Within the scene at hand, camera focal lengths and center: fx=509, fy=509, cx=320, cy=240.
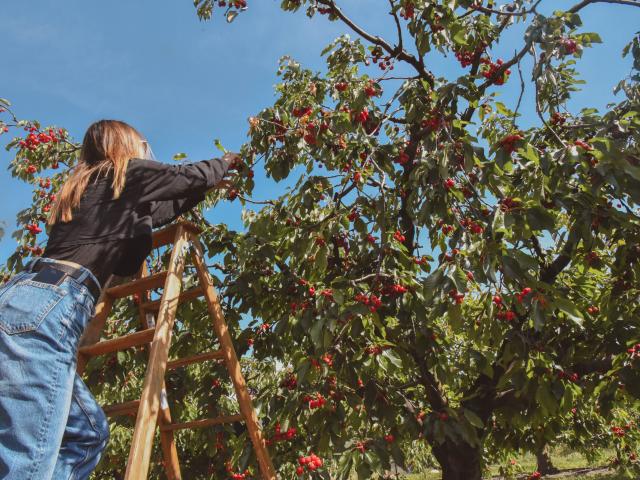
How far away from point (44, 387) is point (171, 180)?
827 millimetres

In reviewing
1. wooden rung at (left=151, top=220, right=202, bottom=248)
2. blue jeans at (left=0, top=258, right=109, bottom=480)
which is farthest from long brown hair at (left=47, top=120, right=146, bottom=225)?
wooden rung at (left=151, top=220, right=202, bottom=248)

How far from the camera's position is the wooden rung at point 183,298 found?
235cm

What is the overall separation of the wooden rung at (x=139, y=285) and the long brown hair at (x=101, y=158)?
51 centimetres

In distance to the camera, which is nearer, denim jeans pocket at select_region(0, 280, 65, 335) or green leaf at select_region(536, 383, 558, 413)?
denim jeans pocket at select_region(0, 280, 65, 335)

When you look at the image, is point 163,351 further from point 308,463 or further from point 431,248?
point 431,248

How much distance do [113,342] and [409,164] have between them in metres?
2.27

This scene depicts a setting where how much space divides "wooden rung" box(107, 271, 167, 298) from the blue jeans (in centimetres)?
56

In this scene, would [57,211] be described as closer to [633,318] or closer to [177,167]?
[177,167]

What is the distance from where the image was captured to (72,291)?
154 cm

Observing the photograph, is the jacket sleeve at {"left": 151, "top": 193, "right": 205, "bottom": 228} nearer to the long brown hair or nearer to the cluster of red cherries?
the long brown hair

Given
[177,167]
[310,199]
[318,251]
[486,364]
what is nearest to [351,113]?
[310,199]

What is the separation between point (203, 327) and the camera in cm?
362

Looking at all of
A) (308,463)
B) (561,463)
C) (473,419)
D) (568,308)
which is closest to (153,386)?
(308,463)

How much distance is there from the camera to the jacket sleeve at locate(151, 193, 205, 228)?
83.2 inches
